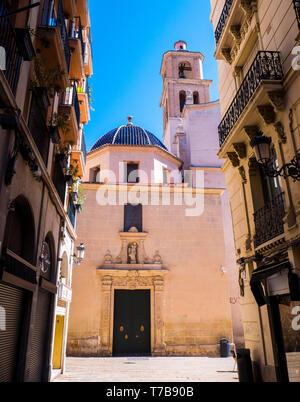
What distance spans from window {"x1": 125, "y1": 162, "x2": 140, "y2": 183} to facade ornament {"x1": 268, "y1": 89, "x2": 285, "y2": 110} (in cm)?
1475

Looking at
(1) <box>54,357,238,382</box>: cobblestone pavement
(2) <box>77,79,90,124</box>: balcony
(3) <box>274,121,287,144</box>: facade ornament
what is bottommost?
(1) <box>54,357,238,382</box>: cobblestone pavement

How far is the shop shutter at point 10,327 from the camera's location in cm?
557

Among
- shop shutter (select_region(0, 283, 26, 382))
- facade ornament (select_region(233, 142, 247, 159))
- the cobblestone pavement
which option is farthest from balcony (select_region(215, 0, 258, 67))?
the cobblestone pavement

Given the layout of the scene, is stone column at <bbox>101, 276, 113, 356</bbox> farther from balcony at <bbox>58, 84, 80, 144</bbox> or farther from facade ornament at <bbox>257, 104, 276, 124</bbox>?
facade ornament at <bbox>257, 104, 276, 124</bbox>

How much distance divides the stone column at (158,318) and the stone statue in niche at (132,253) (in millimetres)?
1555

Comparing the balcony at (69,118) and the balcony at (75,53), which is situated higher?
the balcony at (75,53)

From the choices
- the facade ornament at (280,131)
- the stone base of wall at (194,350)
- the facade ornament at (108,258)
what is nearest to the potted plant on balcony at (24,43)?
the facade ornament at (280,131)

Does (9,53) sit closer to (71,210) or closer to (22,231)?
(22,231)

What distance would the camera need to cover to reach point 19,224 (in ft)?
22.4

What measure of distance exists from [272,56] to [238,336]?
15.2 meters

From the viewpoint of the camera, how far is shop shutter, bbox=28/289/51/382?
7607 millimetres

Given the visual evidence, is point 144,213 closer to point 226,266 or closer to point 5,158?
point 226,266

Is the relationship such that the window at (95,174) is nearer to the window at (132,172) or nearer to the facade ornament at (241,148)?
the window at (132,172)

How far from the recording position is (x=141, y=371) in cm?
1107
